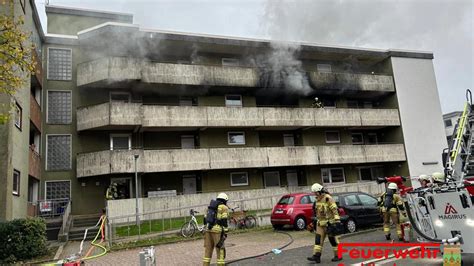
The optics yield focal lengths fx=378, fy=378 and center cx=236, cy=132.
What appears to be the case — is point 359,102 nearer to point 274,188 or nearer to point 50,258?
point 274,188

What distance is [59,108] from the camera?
879 inches

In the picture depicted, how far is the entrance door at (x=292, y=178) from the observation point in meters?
26.2

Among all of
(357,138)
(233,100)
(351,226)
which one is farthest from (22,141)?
(357,138)

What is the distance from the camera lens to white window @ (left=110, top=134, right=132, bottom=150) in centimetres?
2249

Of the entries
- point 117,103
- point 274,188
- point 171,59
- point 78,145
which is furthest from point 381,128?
point 78,145

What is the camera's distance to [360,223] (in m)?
14.3

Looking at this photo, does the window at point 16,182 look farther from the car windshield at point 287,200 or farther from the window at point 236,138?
the window at point 236,138

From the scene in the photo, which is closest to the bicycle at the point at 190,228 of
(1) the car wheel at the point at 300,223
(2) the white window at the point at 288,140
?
(1) the car wheel at the point at 300,223

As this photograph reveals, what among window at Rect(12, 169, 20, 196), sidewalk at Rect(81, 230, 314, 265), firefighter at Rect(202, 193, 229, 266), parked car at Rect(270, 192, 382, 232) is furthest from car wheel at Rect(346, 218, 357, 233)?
window at Rect(12, 169, 20, 196)

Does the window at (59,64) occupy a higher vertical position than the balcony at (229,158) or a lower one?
higher

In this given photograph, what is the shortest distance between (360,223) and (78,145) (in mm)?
16178

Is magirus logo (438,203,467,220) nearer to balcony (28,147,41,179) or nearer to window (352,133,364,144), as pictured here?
balcony (28,147,41,179)

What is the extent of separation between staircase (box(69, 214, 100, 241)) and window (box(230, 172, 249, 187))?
27.2ft

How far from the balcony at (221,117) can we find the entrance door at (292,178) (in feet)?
10.6
